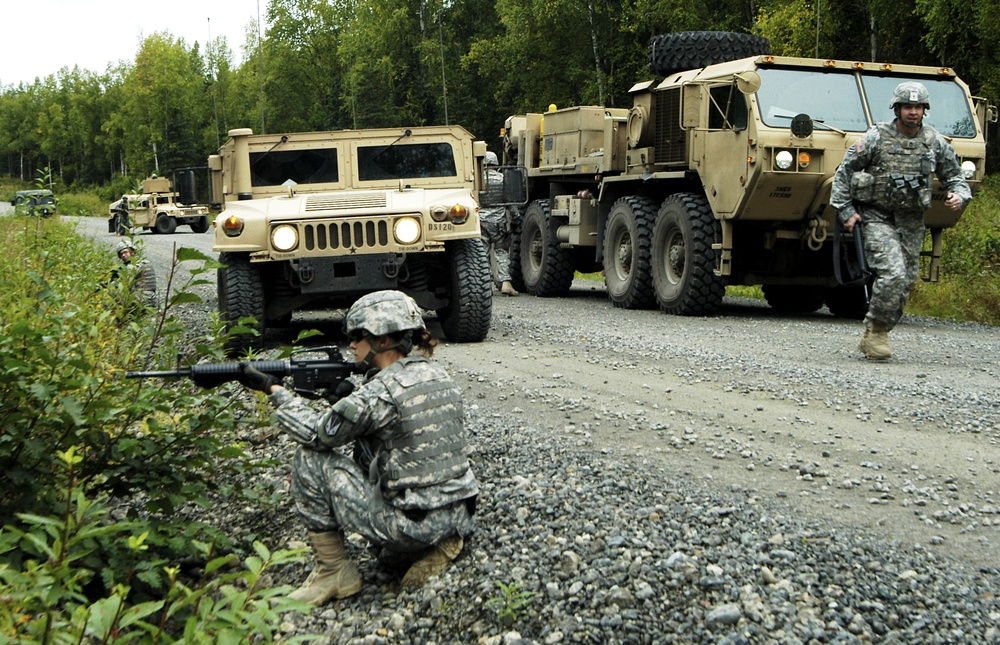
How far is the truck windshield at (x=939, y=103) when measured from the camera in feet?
35.6

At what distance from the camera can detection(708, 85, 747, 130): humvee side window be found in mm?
10672

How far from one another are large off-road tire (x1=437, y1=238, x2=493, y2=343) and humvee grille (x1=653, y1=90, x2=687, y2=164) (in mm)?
3476

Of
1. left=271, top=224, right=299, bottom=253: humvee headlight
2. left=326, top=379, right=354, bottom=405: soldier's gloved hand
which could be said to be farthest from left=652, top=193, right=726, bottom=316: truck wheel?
left=326, top=379, right=354, bottom=405: soldier's gloved hand

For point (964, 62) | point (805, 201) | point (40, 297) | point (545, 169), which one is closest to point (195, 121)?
point (964, 62)

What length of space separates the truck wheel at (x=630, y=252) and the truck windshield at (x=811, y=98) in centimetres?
234

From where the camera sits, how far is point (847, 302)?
483 inches

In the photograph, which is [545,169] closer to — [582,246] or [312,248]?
[582,246]

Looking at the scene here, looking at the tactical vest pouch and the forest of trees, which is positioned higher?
the forest of trees

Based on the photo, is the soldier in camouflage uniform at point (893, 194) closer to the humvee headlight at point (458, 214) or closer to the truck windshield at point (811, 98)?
the truck windshield at point (811, 98)

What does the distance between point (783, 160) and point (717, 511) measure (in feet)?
21.4

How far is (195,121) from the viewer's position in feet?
230

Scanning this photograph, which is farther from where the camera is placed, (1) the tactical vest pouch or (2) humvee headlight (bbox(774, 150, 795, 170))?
(2) humvee headlight (bbox(774, 150, 795, 170))

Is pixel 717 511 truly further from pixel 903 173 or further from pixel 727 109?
pixel 727 109

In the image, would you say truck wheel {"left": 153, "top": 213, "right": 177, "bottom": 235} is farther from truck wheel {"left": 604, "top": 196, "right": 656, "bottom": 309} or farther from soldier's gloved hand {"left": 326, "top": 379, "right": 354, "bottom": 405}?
soldier's gloved hand {"left": 326, "top": 379, "right": 354, "bottom": 405}
